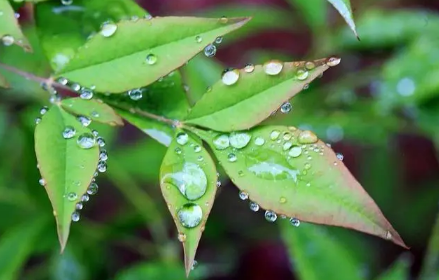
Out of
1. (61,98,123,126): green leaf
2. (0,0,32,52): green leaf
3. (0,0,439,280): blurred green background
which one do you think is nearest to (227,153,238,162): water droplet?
(61,98,123,126): green leaf

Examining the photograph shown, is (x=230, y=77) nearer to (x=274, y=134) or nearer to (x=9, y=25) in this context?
(x=274, y=134)

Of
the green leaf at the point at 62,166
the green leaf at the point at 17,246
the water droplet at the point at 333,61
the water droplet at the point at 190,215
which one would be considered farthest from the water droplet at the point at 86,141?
the green leaf at the point at 17,246

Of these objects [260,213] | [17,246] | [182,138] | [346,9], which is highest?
[346,9]

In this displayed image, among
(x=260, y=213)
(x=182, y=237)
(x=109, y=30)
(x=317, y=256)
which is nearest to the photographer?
(x=182, y=237)

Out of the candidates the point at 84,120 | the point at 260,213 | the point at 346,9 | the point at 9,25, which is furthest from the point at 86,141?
the point at 260,213

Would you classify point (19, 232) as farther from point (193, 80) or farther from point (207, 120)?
point (207, 120)

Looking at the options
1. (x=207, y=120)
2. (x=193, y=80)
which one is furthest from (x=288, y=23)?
(x=207, y=120)
